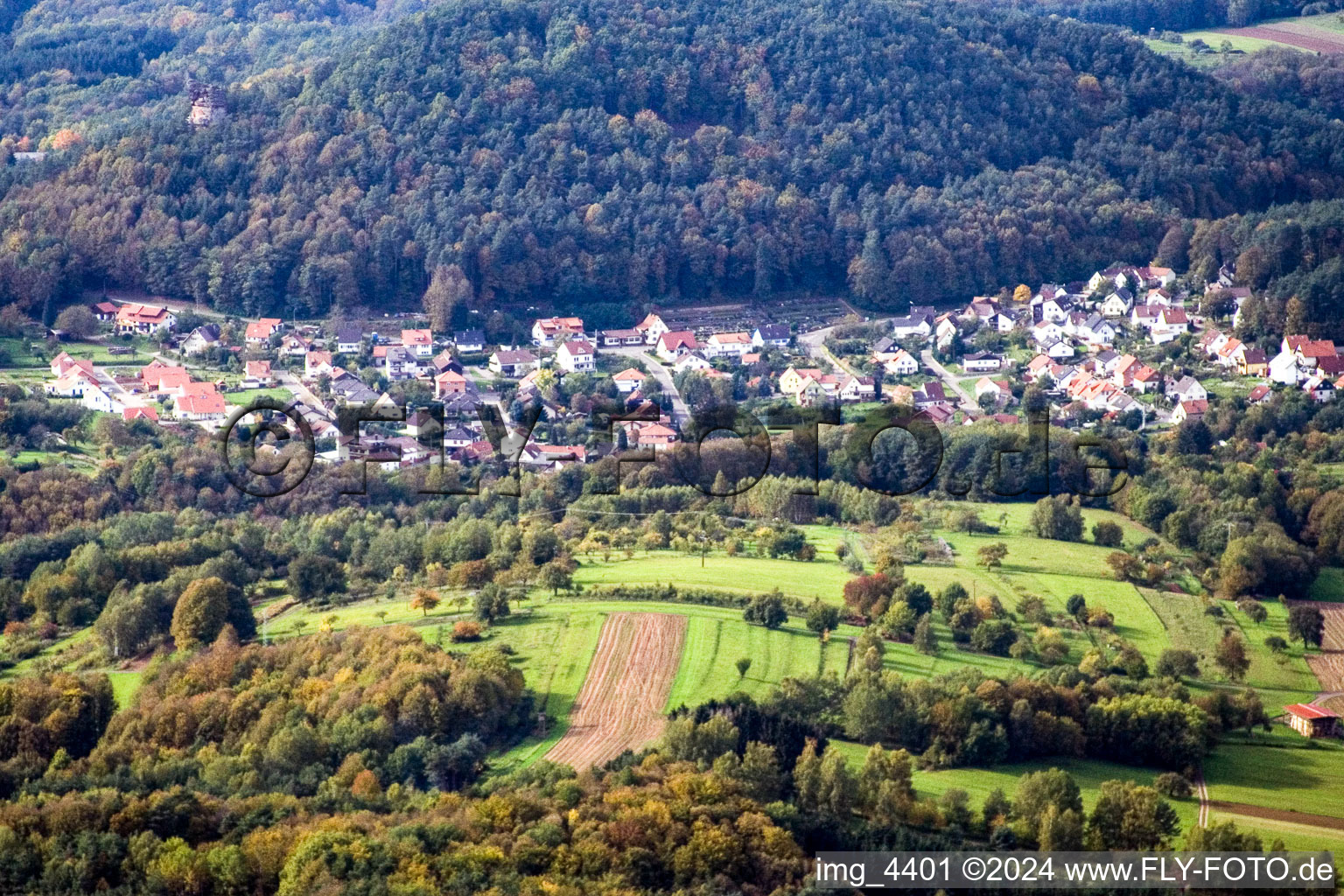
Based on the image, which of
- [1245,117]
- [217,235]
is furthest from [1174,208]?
[217,235]

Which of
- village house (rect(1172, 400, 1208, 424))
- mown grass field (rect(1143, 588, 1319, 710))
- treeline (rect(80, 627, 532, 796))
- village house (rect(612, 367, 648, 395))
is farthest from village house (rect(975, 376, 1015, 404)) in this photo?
treeline (rect(80, 627, 532, 796))

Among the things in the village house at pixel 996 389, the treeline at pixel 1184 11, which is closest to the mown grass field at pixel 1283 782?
the village house at pixel 996 389

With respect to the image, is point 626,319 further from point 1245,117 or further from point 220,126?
point 1245,117

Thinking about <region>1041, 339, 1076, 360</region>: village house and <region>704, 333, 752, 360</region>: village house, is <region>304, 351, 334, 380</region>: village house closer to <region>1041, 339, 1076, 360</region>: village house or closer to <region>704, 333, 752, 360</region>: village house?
<region>704, 333, 752, 360</region>: village house

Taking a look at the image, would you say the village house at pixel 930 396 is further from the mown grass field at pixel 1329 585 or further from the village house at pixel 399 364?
the village house at pixel 399 364

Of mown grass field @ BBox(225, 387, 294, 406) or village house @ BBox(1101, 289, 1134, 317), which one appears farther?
village house @ BBox(1101, 289, 1134, 317)

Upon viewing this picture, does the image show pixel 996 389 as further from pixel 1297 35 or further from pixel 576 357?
pixel 1297 35
